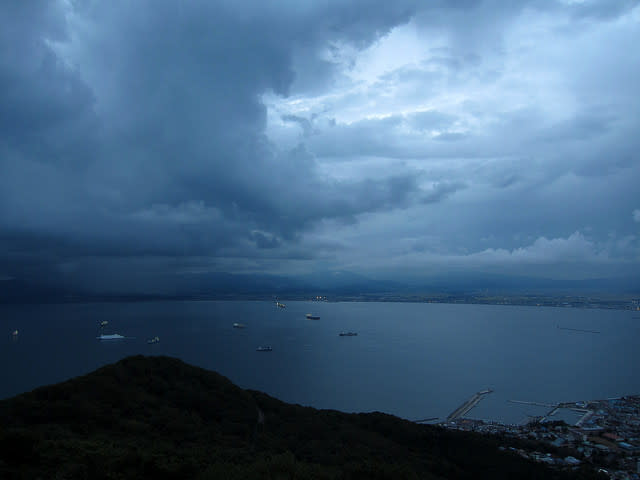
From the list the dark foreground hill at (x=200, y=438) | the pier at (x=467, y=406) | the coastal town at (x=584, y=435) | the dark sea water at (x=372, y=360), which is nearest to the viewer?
the dark foreground hill at (x=200, y=438)

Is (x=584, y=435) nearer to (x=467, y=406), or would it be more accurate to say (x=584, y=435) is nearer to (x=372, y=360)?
(x=467, y=406)

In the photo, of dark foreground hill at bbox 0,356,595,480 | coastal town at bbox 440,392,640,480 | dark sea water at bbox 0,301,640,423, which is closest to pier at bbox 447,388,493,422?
coastal town at bbox 440,392,640,480

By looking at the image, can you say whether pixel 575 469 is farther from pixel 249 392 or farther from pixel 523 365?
pixel 523 365

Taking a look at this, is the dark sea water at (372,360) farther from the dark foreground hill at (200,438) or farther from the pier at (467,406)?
the dark foreground hill at (200,438)

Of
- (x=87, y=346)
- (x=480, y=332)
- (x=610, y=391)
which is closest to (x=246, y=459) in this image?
(x=610, y=391)

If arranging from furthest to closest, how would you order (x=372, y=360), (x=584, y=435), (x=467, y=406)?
(x=372, y=360) → (x=467, y=406) → (x=584, y=435)

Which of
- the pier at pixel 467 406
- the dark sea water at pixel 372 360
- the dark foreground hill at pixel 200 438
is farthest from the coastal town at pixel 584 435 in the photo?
the dark sea water at pixel 372 360

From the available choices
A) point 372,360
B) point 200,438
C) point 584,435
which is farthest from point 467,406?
point 200,438
